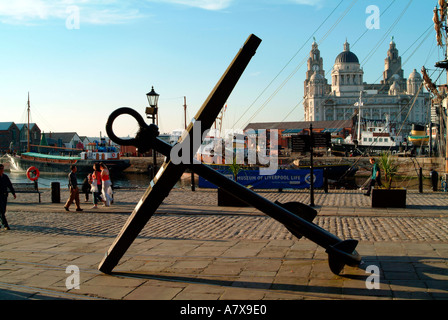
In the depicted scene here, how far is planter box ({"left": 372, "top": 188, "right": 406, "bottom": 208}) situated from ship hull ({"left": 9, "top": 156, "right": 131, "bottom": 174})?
38.9 m

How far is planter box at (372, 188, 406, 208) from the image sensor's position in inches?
501

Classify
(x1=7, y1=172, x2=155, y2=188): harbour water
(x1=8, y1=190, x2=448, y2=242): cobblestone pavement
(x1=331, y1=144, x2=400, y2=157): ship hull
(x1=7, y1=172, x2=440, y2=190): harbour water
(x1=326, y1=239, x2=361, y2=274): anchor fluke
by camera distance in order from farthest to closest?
(x1=331, y1=144, x2=400, y2=157): ship hull
(x1=7, y1=172, x2=155, y2=188): harbour water
(x1=7, y1=172, x2=440, y2=190): harbour water
(x1=8, y1=190, x2=448, y2=242): cobblestone pavement
(x1=326, y1=239, x2=361, y2=274): anchor fluke

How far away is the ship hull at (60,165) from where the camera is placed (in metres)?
52.4

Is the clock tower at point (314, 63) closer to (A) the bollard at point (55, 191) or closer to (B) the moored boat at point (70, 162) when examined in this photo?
(B) the moored boat at point (70, 162)

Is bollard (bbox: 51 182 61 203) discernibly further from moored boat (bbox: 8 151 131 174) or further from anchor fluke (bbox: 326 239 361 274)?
moored boat (bbox: 8 151 131 174)

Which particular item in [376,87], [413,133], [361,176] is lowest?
[361,176]

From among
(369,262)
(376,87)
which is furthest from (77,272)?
(376,87)

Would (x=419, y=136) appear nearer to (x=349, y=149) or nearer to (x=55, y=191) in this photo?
(x=349, y=149)

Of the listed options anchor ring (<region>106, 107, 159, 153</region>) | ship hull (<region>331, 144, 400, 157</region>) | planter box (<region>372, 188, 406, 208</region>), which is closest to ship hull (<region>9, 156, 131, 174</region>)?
ship hull (<region>331, 144, 400, 157</region>)

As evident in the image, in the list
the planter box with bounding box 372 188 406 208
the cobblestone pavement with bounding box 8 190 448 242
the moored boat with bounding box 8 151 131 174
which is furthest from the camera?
the moored boat with bounding box 8 151 131 174

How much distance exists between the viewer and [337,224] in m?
10.1

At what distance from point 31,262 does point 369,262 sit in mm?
5135

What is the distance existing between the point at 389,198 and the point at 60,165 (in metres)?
51.0

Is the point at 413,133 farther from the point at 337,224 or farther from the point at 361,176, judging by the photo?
the point at 337,224
